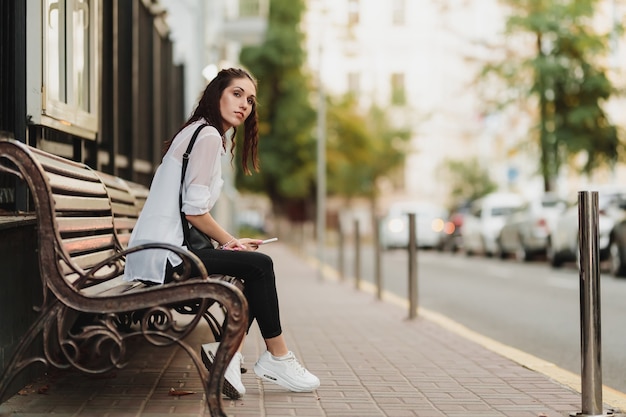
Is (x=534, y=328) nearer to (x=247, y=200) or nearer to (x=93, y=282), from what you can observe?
(x=93, y=282)

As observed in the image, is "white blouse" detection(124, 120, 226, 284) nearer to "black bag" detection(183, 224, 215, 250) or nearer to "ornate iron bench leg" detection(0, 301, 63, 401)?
"black bag" detection(183, 224, 215, 250)

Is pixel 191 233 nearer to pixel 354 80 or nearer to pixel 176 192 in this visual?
pixel 176 192

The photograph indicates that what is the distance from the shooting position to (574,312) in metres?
13.7

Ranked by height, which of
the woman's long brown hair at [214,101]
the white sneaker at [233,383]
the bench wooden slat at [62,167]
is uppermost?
the woman's long brown hair at [214,101]

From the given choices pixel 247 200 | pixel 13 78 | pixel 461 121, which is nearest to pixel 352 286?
pixel 13 78

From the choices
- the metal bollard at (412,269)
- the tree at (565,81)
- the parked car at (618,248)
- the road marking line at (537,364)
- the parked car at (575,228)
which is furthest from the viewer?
the tree at (565,81)

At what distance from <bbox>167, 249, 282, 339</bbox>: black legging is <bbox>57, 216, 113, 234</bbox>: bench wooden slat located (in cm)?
62

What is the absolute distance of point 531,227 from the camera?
28078 millimetres

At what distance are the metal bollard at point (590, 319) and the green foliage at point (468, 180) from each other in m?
51.5

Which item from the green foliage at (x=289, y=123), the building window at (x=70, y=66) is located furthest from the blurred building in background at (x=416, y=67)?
the building window at (x=70, y=66)

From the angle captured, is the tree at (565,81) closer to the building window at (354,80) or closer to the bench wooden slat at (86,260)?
the bench wooden slat at (86,260)

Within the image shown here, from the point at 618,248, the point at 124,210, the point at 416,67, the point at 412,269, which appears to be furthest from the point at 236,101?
the point at 416,67

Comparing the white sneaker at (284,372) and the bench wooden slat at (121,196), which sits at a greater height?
the bench wooden slat at (121,196)

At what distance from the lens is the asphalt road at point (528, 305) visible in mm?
9938
